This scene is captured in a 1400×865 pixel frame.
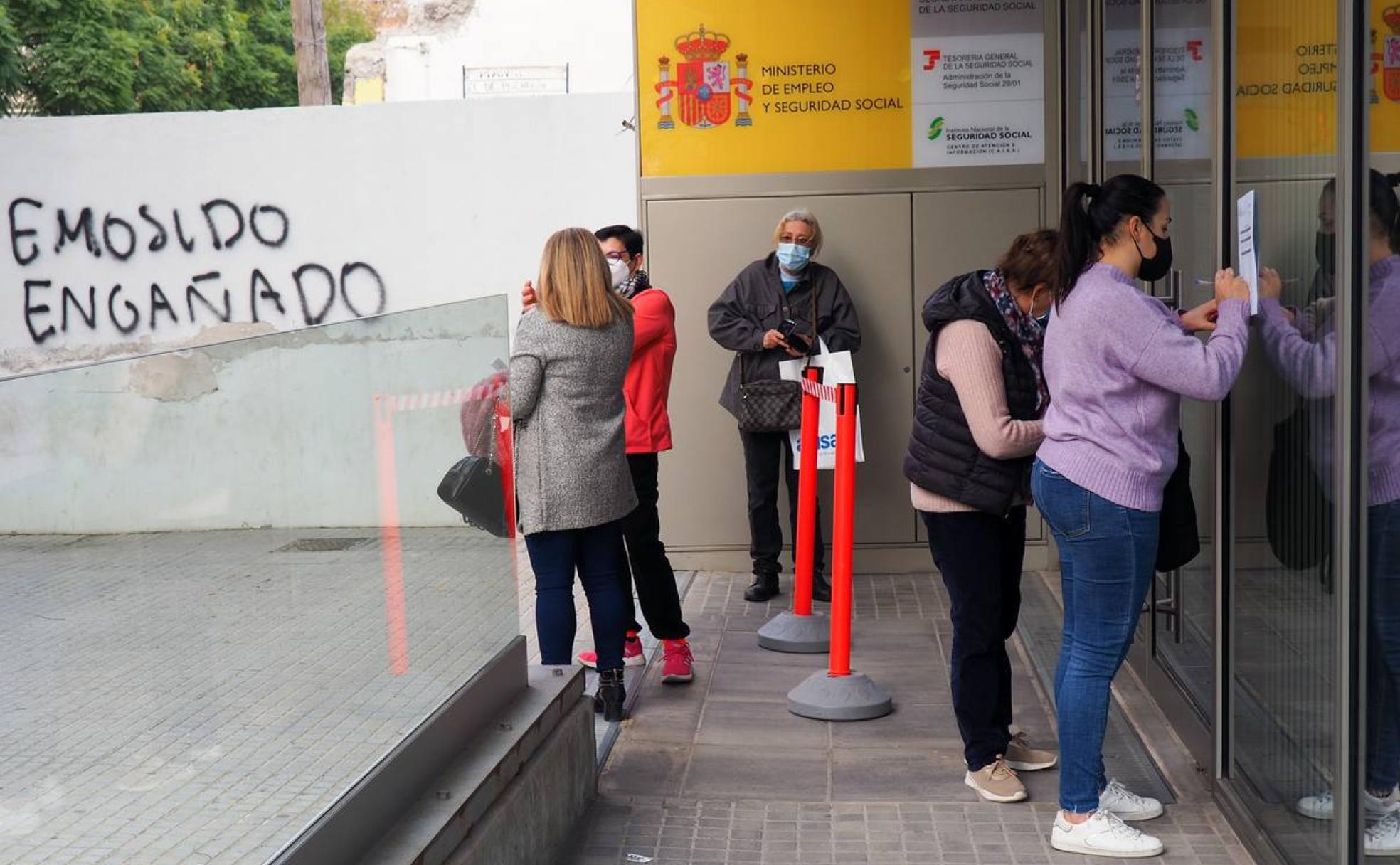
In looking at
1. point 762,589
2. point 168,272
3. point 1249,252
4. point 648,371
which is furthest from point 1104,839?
point 168,272

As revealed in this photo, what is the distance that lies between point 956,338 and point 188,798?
2532 millimetres

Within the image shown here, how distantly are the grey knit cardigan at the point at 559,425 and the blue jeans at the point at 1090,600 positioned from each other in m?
1.61

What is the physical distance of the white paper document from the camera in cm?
368

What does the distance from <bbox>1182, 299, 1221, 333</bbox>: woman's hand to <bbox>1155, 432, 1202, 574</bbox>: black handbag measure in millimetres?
298

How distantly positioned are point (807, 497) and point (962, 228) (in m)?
2.17

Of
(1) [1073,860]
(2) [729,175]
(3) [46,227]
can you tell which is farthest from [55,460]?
(3) [46,227]

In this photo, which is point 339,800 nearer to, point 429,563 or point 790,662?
point 429,563

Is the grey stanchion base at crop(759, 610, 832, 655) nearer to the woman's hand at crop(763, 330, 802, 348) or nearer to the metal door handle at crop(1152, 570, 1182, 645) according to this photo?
the woman's hand at crop(763, 330, 802, 348)

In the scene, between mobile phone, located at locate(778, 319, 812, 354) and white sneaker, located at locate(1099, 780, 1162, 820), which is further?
mobile phone, located at locate(778, 319, 812, 354)

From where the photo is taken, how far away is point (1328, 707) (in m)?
3.39

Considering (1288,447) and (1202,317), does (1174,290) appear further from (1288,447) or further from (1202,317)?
(1288,447)

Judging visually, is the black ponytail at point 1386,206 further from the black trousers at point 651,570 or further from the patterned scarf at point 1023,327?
the black trousers at point 651,570

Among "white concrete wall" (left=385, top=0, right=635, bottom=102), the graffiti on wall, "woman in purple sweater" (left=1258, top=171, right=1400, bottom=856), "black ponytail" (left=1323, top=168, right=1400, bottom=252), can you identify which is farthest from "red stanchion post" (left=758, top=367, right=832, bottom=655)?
"white concrete wall" (left=385, top=0, right=635, bottom=102)

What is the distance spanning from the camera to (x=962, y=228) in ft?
25.8
